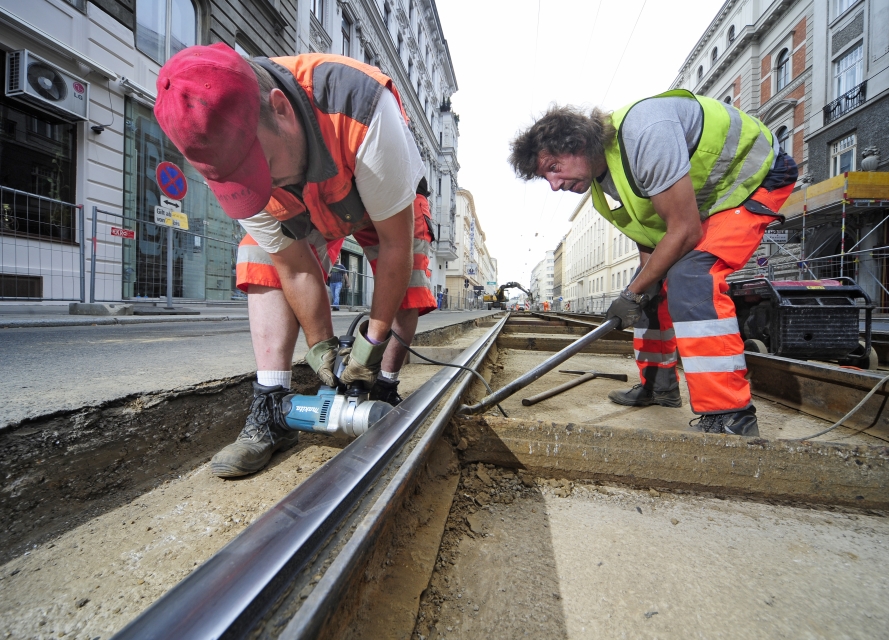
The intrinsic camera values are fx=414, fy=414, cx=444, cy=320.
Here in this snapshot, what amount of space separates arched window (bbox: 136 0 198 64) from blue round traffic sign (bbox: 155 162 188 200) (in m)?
3.91

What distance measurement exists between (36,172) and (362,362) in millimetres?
8973

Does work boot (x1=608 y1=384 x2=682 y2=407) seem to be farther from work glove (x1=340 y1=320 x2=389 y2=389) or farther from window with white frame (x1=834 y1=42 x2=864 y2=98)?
window with white frame (x1=834 y1=42 x2=864 y2=98)

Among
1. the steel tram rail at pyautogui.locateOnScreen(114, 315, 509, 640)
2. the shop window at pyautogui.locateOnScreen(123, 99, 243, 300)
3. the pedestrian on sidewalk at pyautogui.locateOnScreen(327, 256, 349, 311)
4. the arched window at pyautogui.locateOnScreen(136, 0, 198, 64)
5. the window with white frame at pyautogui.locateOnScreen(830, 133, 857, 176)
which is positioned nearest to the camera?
the steel tram rail at pyautogui.locateOnScreen(114, 315, 509, 640)

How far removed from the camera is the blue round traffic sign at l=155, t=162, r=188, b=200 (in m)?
6.57

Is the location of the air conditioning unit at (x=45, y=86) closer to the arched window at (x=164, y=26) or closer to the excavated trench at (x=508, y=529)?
the arched window at (x=164, y=26)

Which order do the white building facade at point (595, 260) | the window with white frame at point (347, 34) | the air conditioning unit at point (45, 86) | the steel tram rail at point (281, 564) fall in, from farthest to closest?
the white building facade at point (595, 260), the window with white frame at point (347, 34), the air conditioning unit at point (45, 86), the steel tram rail at point (281, 564)

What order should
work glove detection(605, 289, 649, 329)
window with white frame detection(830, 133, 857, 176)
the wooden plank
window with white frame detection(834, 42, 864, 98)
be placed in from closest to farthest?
Result: work glove detection(605, 289, 649, 329)
the wooden plank
window with white frame detection(834, 42, 864, 98)
window with white frame detection(830, 133, 857, 176)

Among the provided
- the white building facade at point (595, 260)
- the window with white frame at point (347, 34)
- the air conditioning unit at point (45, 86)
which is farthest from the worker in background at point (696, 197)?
the white building facade at point (595, 260)

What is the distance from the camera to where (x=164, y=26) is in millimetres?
8961

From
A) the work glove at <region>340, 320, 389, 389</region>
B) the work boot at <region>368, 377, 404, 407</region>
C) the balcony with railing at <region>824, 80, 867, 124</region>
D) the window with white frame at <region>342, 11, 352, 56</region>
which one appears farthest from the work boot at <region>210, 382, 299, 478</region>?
the balcony with railing at <region>824, 80, 867, 124</region>

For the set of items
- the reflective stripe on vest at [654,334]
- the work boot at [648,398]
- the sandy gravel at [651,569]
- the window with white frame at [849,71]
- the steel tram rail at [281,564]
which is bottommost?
the sandy gravel at [651,569]

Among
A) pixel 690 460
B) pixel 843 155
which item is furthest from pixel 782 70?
pixel 690 460

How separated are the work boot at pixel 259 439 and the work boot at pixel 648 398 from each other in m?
1.77

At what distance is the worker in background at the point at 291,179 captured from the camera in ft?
3.35
